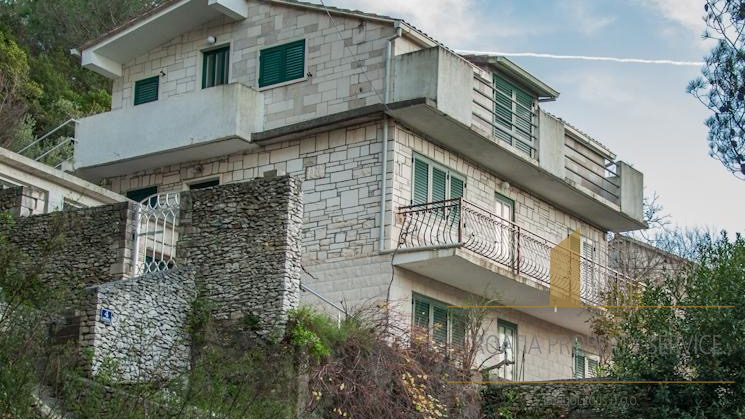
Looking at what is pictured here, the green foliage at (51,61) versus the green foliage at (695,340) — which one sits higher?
the green foliage at (51,61)

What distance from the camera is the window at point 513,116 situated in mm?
29203

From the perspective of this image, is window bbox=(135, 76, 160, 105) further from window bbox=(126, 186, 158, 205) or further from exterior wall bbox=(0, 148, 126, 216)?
exterior wall bbox=(0, 148, 126, 216)

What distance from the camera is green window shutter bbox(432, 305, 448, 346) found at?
88.1 feet

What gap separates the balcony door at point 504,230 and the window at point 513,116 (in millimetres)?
1215

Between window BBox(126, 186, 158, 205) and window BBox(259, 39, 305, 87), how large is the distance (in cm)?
345

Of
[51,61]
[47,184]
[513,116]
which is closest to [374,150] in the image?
[513,116]

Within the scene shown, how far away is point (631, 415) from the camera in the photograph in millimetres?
23609

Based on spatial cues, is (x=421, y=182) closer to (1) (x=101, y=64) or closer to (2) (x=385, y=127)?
(2) (x=385, y=127)

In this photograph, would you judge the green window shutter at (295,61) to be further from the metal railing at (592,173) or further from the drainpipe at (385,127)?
the metal railing at (592,173)

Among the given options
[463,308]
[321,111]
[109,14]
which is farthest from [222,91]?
[109,14]

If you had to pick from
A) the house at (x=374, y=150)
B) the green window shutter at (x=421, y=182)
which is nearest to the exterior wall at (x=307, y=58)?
the house at (x=374, y=150)

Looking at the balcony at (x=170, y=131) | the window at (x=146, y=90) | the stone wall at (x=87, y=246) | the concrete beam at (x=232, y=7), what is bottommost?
the stone wall at (x=87, y=246)

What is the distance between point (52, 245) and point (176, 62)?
351 inches

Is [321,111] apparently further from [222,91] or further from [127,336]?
[127,336]
